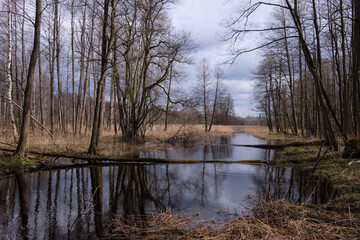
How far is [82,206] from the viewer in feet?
18.8

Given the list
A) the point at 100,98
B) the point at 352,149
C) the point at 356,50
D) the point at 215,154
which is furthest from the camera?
the point at 215,154

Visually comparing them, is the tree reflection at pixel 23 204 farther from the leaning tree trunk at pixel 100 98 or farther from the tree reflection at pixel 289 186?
the tree reflection at pixel 289 186

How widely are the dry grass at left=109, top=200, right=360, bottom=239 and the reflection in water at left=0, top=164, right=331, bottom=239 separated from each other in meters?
0.54

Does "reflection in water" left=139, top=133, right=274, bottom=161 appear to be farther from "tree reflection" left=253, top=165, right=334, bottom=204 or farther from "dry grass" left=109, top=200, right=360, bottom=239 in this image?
"dry grass" left=109, top=200, right=360, bottom=239

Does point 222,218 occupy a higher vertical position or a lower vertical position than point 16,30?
lower

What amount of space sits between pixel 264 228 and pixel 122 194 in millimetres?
4398

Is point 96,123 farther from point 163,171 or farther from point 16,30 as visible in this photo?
point 16,30

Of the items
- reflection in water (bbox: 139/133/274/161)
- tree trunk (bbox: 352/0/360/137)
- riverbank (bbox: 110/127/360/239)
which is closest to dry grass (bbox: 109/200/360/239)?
riverbank (bbox: 110/127/360/239)

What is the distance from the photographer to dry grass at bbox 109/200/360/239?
338 centimetres

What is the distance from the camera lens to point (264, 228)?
3.67 m

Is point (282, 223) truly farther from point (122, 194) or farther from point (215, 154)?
point (215, 154)

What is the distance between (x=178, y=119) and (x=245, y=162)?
949 cm

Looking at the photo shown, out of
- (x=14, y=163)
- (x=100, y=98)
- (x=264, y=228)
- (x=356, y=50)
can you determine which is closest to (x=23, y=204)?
(x=14, y=163)

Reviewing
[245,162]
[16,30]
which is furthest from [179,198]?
[16,30]
